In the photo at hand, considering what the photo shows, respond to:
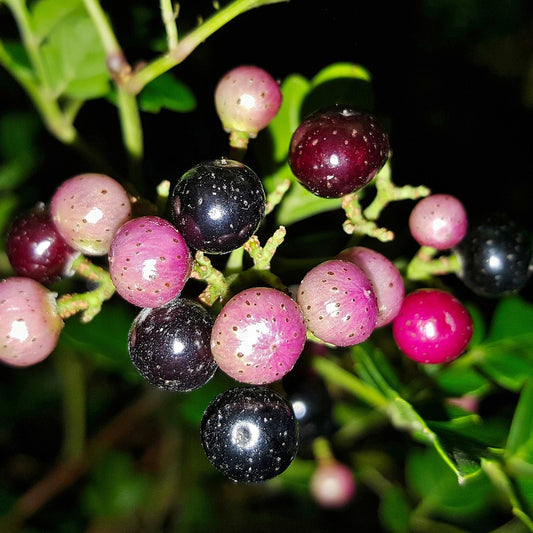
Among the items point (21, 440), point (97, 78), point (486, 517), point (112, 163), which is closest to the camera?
point (97, 78)

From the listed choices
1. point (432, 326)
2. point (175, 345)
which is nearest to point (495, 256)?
point (432, 326)

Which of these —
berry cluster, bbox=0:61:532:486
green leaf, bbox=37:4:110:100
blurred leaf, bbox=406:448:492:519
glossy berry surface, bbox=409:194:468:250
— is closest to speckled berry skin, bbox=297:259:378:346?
berry cluster, bbox=0:61:532:486

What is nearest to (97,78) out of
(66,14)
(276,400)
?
(66,14)

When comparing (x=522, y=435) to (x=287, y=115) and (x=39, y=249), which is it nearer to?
(x=287, y=115)

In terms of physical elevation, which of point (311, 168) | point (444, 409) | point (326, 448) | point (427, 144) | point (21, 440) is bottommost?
point (21, 440)

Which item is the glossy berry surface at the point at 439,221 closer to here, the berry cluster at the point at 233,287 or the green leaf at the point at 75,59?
the berry cluster at the point at 233,287

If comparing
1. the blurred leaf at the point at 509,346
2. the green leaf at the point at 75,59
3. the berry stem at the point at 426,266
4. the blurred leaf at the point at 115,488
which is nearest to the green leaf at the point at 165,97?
the green leaf at the point at 75,59

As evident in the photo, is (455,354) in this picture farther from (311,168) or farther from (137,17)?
(137,17)
